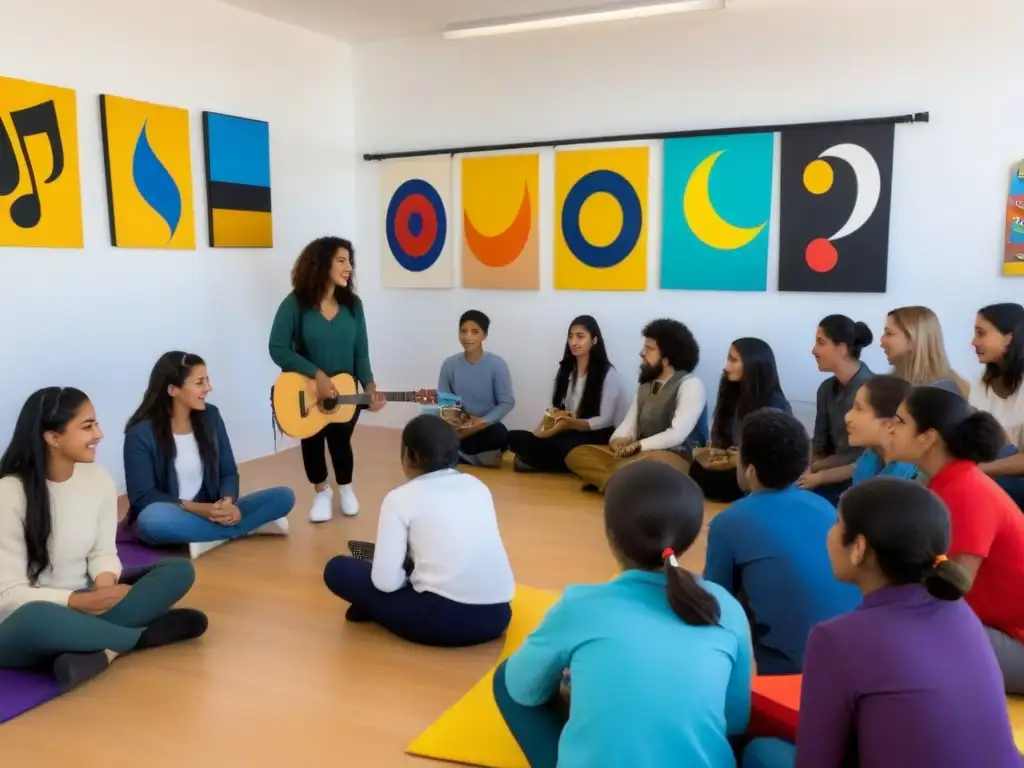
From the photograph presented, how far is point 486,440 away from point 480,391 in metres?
0.33

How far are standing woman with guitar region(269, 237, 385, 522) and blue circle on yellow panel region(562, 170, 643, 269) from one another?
186 cm

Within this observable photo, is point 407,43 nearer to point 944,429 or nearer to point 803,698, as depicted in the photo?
point 944,429

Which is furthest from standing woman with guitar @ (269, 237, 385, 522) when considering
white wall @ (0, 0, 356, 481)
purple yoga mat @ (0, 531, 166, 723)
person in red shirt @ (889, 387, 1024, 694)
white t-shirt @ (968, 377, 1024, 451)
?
white t-shirt @ (968, 377, 1024, 451)

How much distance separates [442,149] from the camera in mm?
6508

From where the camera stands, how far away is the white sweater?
2842mm

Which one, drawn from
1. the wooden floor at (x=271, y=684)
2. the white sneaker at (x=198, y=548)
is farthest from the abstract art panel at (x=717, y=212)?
the white sneaker at (x=198, y=548)

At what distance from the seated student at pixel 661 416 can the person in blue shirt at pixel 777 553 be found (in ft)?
8.46

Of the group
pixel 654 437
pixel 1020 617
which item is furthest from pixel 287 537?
pixel 1020 617

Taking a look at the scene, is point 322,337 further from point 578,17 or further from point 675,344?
point 578,17

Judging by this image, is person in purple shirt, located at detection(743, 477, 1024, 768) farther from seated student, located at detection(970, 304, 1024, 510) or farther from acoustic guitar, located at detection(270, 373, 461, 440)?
acoustic guitar, located at detection(270, 373, 461, 440)

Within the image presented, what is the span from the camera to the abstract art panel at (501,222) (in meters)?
6.25

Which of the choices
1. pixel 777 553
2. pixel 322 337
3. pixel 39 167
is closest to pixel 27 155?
pixel 39 167

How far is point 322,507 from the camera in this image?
A: 15.2 feet

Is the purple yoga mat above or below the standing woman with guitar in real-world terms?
below
